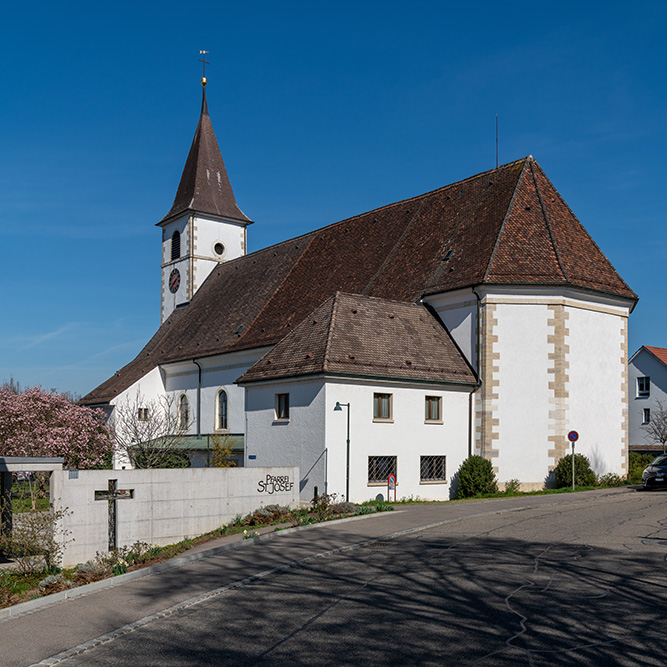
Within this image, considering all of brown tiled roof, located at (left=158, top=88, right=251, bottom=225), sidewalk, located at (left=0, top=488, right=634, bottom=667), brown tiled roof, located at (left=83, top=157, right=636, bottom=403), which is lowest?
sidewalk, located at (left=0, top=488, right=634, bottom=667)

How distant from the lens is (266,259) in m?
46.0

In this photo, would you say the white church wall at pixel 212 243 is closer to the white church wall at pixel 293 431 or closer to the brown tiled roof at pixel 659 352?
the white church wall at pixel 293 431

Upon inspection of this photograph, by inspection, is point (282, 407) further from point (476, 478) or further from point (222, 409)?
point (222, 409)

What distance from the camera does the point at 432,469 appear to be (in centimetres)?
2791

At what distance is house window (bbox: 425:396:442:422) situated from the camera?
28047mm

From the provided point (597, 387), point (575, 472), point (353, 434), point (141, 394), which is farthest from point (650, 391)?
point (353, 434)

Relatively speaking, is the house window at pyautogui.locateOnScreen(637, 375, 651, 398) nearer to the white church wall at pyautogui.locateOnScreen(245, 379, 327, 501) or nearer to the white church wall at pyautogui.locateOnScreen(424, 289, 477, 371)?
the white church wall at pyautogui.locateOnScreen(424, 289, 477, 371)

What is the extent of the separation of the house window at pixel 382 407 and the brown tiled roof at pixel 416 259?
5.60m

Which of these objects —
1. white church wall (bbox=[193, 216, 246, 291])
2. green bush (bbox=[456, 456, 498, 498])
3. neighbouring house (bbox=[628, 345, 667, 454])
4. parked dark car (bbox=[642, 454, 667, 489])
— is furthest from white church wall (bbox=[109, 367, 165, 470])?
neighbouring house (bbox=[628, 345, 667, 454])

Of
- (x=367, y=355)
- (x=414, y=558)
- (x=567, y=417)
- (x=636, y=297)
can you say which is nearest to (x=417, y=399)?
(x=367, y=355)

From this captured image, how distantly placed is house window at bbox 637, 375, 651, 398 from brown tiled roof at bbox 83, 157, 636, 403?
1266 inches

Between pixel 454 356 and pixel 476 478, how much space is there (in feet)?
15.1

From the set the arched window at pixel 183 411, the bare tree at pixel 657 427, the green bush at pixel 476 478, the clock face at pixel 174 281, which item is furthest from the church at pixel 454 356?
the bare tree at pixel 657 427

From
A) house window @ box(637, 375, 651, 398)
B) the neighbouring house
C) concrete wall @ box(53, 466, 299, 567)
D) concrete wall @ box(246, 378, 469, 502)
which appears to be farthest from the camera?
house window @ box(637, 375, 651, 398)
